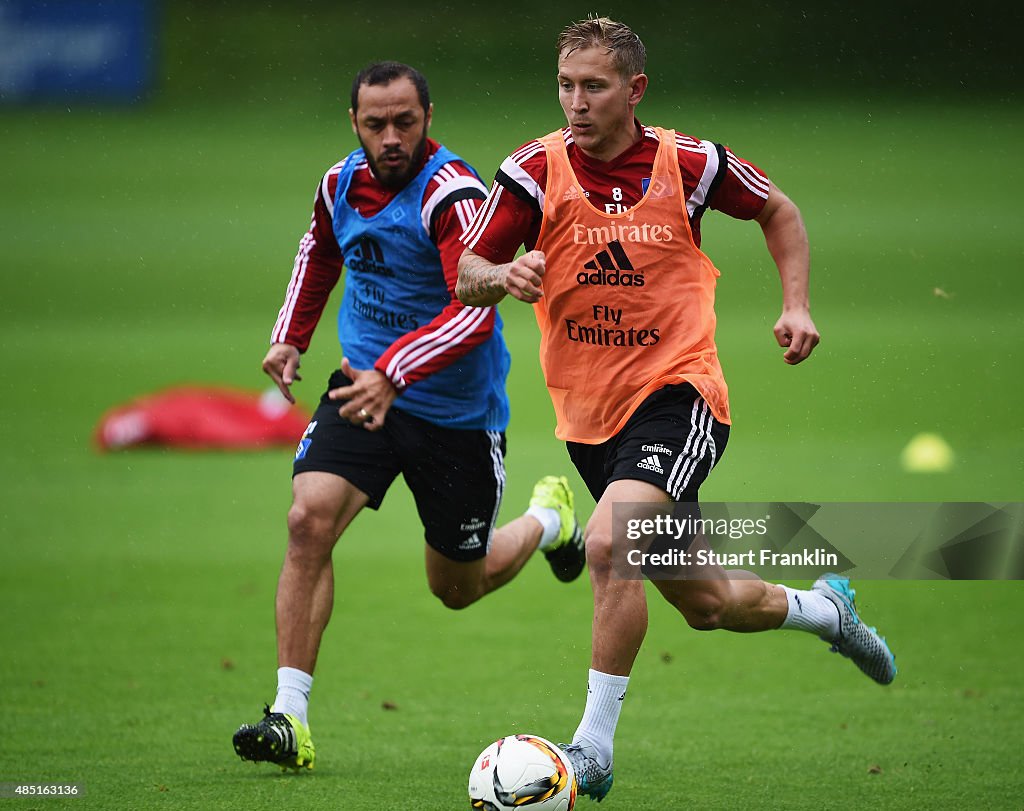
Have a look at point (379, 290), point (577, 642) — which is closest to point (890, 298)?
point (577, 642)

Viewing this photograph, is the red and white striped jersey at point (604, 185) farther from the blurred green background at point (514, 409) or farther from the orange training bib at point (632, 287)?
the blurred green background at point (514, 409)

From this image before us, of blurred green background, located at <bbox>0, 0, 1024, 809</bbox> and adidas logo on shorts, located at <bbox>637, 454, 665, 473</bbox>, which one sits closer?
adidas logo on shorts, located at <bbox>637, 454, 665, 473</bbox>

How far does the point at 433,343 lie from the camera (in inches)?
213

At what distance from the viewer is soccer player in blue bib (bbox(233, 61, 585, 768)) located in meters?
5.44

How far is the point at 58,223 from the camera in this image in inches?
1194

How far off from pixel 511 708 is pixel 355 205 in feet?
7.83

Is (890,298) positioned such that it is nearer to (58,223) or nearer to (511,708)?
(58,223)

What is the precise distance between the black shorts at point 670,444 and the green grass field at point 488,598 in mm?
1144

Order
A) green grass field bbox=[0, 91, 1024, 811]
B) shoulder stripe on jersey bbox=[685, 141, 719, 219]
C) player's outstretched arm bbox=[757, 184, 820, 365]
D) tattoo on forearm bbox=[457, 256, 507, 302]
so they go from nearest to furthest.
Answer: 1. tattoo on forearm bbox=[457, 256, 507, 302]
2. player's outstretched arm bbox=[757, 184, 820, 365]
3. shoulder stripe on jersey bbox=[685, 141, 719, 219]
4. green grass field bbox=[0, 91, 1024, 811]

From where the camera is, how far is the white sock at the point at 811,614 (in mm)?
5652

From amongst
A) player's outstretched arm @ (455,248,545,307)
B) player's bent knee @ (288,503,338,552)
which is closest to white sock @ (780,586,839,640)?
player's outstretched arm @ (455,248,545,307)

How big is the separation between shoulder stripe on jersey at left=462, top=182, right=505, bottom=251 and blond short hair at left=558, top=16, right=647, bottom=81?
1.74 feet

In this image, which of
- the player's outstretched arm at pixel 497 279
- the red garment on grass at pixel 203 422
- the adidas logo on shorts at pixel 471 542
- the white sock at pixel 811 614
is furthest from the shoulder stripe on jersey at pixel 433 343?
the red garment on grass at pixel 203 422

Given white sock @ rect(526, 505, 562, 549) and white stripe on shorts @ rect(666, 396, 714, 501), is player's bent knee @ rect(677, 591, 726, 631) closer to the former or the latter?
white stripe on shorts @ rect(666, 396, 714, 501)
